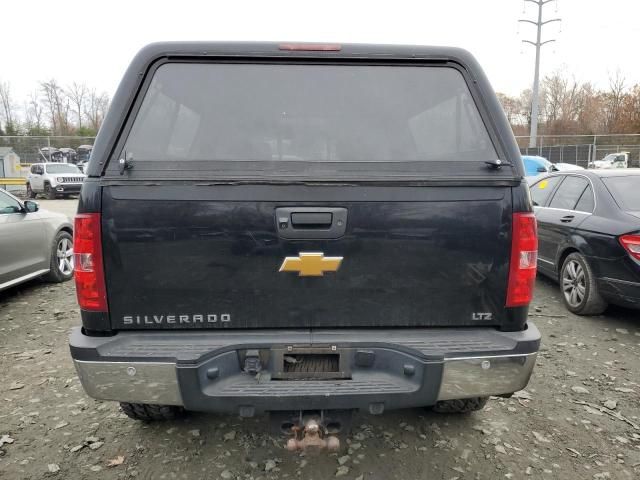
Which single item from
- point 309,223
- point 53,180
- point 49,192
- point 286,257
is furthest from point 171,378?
point 49,192

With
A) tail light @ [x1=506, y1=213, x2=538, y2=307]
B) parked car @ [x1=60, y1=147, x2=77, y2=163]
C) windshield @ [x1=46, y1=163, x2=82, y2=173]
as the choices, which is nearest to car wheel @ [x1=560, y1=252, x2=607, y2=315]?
tail light @ [x1=506, y1=213, x2=538, y2=307]

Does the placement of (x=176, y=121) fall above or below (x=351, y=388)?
above

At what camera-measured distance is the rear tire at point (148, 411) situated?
2789 mm

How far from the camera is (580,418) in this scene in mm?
3131

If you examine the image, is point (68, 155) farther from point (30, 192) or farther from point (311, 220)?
point (311, 220)

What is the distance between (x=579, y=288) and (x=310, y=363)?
13.3ft

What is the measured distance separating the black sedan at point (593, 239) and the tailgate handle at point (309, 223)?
141 inches

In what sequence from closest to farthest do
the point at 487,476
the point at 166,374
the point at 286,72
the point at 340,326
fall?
1. the point at 166,374
2. the point at 340,326
3. the point at 286,72
4. the point at 487,476

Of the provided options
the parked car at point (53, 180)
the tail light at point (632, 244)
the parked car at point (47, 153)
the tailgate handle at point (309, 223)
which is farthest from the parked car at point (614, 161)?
the parked car at point (47, 153)

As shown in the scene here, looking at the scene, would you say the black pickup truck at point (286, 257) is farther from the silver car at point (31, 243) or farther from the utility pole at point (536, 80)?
the utility pole at point (536, 80)

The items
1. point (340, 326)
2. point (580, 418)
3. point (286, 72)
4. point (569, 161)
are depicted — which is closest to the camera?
point (340, 326)

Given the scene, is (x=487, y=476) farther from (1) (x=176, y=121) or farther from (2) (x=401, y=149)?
(1) (x=176, y=121)

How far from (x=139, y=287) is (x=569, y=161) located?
102 ft

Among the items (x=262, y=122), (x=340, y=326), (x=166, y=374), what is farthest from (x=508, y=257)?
(x=166, y=374)
